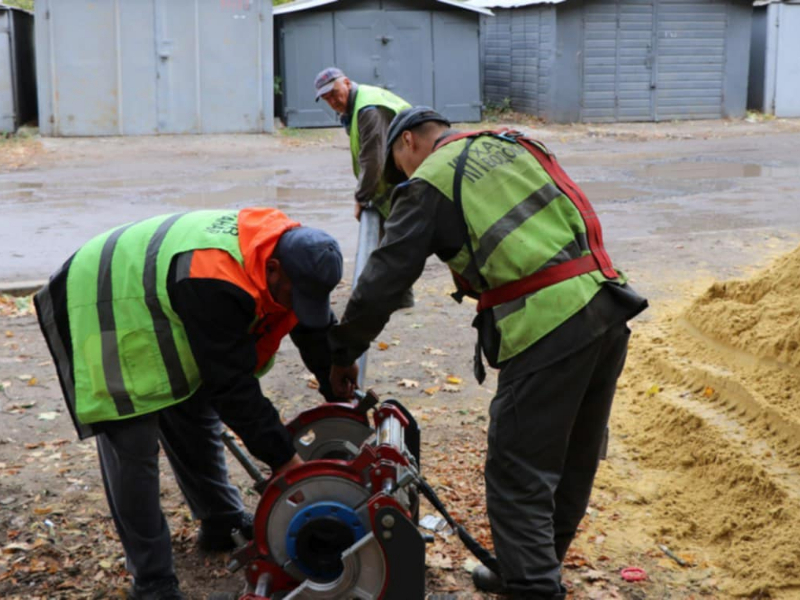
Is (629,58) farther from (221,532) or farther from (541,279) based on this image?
(541,279)

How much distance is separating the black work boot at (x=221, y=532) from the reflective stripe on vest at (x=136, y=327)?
0.95 meters

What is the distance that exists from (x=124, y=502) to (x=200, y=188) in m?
12.4

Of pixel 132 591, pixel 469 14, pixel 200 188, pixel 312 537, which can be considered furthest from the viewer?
pixel 469 14

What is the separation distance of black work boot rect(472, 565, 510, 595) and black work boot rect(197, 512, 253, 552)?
1.01 m

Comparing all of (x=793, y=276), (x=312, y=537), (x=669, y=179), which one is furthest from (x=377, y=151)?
(x=669, y=179)

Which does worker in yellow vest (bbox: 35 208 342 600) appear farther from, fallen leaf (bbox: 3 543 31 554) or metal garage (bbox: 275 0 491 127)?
metal garage (bbox: 275 0 491 127)

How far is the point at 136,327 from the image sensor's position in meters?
3.61

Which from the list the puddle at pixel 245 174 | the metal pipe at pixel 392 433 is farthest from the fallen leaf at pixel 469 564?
the puddle at pixel 245 174

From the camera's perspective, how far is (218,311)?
3.48 meters

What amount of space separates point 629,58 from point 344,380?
21723 mm

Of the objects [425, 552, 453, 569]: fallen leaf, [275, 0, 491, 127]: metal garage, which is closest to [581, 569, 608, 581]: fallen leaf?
[425, 552, 453, 569]: fallen leaf

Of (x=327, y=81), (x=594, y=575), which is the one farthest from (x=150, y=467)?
(x=327, y=81)

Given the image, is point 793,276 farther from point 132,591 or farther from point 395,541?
point 132,591

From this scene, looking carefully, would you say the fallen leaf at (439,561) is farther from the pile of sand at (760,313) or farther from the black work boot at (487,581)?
the pile of sand at (760,313)
